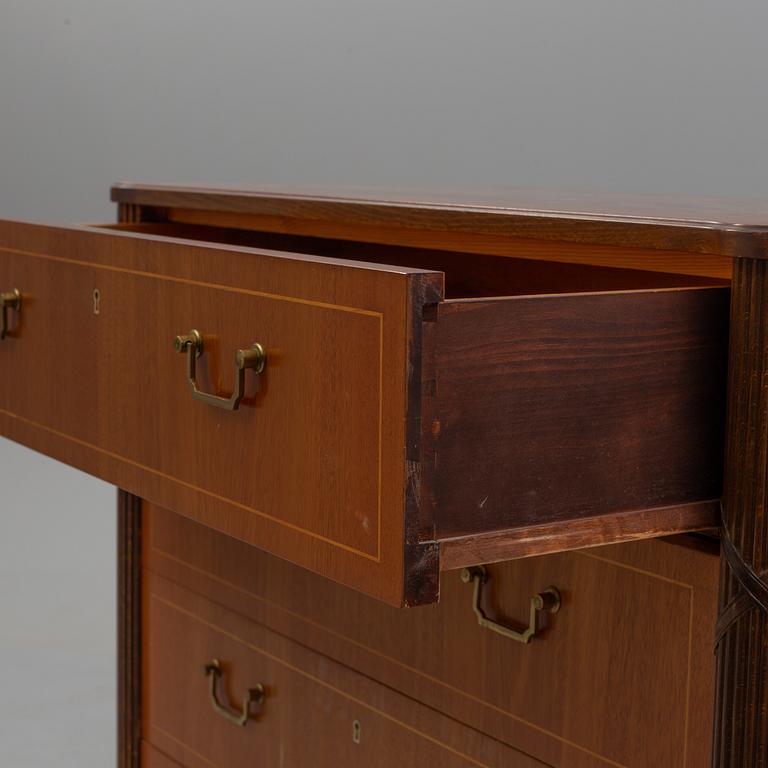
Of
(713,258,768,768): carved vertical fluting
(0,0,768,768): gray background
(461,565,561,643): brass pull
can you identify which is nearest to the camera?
(713,258,768,768): carved vertical fluting

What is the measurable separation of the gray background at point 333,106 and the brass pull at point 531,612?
2.02 meters

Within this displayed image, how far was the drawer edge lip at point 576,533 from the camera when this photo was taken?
107cm

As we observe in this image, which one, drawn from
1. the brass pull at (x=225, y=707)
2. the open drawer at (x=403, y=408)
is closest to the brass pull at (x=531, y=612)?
the open drawer at (x=403, y=408)

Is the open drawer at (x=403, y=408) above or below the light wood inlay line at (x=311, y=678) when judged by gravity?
above

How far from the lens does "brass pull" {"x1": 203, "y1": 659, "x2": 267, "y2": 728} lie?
6.30ft

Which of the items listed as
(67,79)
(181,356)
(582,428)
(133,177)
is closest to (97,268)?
(181,356)

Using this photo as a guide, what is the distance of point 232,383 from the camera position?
1250 millimetres

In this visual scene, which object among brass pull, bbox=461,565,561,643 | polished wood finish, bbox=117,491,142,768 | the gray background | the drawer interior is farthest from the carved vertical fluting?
the gray background

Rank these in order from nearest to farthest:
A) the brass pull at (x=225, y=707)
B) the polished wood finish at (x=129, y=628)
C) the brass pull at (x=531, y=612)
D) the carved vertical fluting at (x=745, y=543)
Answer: the carved vertical fluting at (x=745, y=543), the brass pull at (x=531, y=612), the brass pull at (x=225, y=707), the polished wood finish at (x=129, y=628)

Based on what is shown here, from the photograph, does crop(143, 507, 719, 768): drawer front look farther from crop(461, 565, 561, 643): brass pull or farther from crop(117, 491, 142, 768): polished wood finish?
crop(117, 491, 142, 768): polished wood finish

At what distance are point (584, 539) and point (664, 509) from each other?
88 mm

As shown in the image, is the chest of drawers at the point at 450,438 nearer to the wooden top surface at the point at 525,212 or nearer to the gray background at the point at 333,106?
the wooden top surface at the point at 525,212

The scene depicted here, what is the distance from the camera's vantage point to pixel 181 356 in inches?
52.2

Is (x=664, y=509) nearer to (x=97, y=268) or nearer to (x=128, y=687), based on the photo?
(x=97, y=268)
